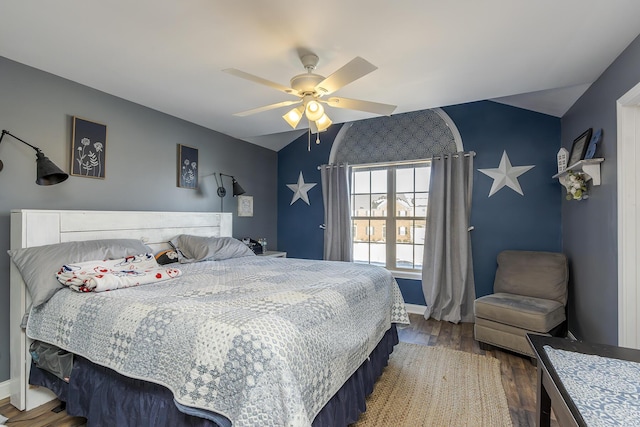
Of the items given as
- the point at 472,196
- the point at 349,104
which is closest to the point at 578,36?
the point at 349,104

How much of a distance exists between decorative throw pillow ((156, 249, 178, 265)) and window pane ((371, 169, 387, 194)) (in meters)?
2.73

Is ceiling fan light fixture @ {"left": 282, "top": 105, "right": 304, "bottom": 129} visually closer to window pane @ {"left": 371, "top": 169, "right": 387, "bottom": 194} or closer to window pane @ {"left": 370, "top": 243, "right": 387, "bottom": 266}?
window pane @ {"left": 371, "top": 169, "right": 387, "bottom": 194}

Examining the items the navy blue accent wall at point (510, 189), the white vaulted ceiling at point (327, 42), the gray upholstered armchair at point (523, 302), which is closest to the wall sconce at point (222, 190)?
the white vaulted ceiling at point (327, 42)

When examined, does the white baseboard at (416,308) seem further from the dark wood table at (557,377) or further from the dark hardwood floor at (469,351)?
the dark wood table at (557,377)

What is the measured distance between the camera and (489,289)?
3711 mm

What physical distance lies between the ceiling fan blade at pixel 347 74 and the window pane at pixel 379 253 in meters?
2.82

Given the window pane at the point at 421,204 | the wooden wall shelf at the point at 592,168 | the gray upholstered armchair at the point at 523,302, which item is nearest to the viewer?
the wooden wall shelf at the point at 592,168

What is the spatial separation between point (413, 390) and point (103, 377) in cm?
196

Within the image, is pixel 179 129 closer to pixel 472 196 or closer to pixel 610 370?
pixel 472 196

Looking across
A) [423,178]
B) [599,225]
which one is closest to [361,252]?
[423,178]

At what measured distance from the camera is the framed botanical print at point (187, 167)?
3.49 metres

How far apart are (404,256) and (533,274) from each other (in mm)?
1515

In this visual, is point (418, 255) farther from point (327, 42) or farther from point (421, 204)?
point (327, 42)

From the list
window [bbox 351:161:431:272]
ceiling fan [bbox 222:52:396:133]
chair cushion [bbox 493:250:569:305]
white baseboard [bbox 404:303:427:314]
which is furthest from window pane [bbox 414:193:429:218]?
ceiling fan [bbox 222:52:396:133]
